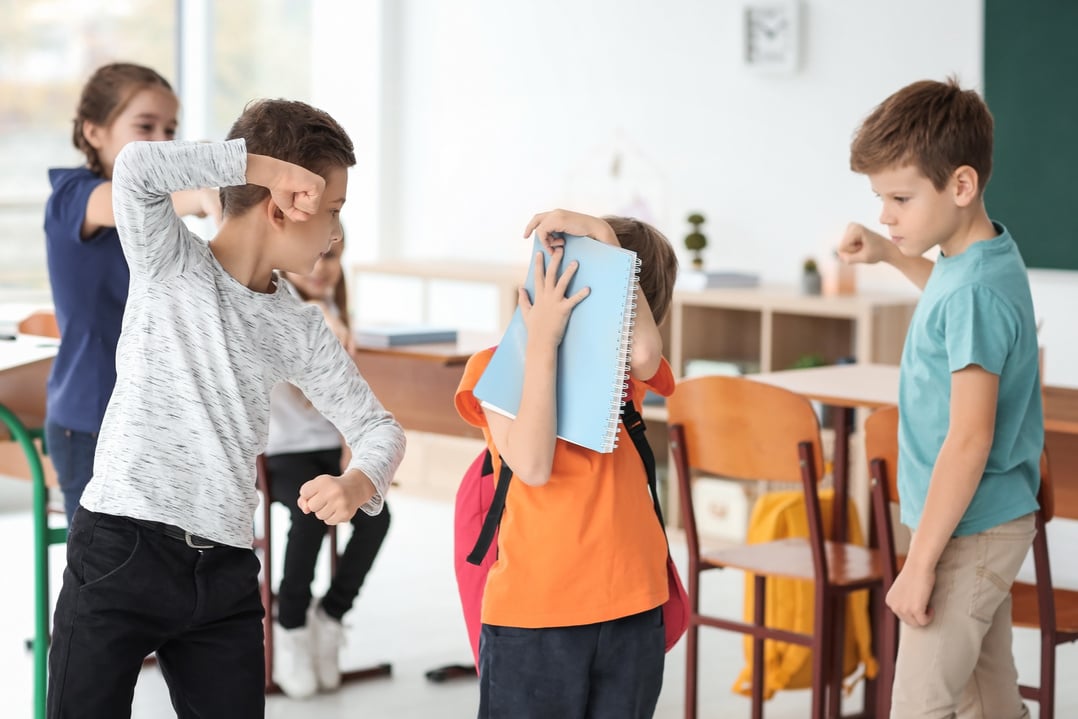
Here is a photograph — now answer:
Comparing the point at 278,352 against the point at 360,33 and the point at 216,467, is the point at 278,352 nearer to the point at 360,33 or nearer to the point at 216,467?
the point at 216,467

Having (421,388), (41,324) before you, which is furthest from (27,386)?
(421,388)

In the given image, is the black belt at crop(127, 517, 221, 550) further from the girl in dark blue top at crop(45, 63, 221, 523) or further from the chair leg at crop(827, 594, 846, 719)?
the chair leg at crop(827, 594, 846, 719)

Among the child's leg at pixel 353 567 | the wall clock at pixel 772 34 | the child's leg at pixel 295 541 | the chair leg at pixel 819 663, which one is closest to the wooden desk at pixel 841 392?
the chair leg at pixel 819 663

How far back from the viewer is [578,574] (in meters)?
1.63

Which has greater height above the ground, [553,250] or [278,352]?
[553,250]

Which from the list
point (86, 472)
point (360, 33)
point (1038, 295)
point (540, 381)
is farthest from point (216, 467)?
point (360, 33)

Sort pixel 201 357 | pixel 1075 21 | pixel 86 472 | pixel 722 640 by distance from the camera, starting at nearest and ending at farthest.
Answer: pixel 201 357 → pixel 86 472 → pixel 722 640 → pixel 1075 21

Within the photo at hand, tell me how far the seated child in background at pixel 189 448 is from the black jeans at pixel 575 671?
0.27m

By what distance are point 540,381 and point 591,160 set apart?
148 inches

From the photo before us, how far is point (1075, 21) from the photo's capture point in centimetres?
401

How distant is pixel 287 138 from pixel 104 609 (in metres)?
0.53

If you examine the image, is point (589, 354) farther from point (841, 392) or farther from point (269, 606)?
point (269, 606)

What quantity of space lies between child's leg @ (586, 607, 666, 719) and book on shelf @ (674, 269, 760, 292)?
2.93 m

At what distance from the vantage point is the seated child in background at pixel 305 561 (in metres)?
3.08
